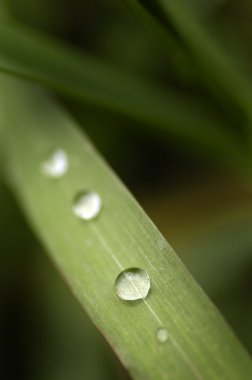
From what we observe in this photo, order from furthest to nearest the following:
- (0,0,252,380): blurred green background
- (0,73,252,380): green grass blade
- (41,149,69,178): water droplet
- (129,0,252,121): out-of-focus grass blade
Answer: (0,0,252,380): blurred green background < (41,149,69,178): water droplet < (129,0,252,121): out-of-focus grass blade < (0,73,252,380): green grass blade

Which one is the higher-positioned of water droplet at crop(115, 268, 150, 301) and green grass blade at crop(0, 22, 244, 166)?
green grass blade at crop(0, 22, 244, 166)

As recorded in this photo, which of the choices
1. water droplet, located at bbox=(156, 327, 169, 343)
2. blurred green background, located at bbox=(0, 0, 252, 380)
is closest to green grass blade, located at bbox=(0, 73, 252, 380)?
water droplet, located at bbox=(156, 327, 169, 343)

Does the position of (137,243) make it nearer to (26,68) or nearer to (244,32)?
(26,68)

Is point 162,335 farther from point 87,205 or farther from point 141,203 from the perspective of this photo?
point 141,203

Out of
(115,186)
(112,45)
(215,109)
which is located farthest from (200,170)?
(115,186)

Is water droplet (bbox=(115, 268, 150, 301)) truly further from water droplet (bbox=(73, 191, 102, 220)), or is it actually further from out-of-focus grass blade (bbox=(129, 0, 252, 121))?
out-of-focus grass blade (bbox=(129, 0, 252, 121))

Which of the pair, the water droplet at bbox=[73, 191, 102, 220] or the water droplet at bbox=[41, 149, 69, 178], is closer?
the water droplet at bbox=[73, 191, 102, 220]
